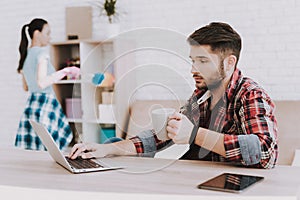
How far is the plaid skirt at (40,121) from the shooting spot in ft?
13.0

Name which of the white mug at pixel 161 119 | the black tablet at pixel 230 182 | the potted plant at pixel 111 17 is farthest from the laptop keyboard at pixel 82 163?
the potted plant at pixel 111 17

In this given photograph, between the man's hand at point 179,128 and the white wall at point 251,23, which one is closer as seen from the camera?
the man's hand at point 179,128

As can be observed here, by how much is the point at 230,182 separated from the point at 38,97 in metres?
2.85

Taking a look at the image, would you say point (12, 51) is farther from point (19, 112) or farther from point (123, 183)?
point (123, 183)

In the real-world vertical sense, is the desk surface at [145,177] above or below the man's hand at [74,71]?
below

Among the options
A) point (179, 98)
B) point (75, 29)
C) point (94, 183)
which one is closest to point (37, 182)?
point (94, 183)

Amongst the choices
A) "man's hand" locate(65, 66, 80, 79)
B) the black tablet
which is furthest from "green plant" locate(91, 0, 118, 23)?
the black tablet

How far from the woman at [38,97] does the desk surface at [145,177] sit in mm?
2111

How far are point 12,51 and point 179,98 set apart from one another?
3530 mm

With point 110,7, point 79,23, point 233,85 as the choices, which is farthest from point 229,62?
point 79,23

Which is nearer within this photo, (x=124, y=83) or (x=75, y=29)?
(x=124, y=83)

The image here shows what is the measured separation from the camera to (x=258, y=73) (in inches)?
144

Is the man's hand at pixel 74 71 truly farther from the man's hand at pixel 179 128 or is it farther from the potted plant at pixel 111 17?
the potted plant at pixel 111 17

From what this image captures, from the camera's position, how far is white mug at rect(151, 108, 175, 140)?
1.51 m
